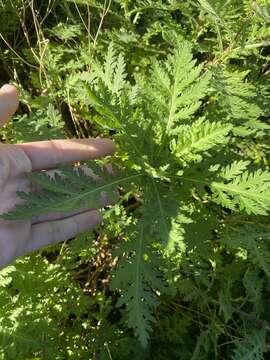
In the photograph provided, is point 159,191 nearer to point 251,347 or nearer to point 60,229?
point 60,229

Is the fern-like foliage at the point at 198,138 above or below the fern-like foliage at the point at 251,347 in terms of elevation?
above

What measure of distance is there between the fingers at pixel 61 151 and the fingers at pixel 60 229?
10.8 inches

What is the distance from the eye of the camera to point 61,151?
2.18 m

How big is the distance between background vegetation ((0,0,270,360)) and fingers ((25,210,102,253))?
0.11m

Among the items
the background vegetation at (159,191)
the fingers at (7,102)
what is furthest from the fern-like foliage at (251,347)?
the fingers at (7,102)

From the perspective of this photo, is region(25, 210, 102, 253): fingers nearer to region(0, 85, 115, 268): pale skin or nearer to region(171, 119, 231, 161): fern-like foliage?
region(0, 85, 115, 268): pale skin

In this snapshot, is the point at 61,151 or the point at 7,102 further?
the point at 61,151

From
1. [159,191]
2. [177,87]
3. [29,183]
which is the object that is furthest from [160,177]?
[29,183]

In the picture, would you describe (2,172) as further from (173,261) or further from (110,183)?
(173,261)

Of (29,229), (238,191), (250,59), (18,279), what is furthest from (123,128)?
(250,59)

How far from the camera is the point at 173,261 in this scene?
7.62 feet

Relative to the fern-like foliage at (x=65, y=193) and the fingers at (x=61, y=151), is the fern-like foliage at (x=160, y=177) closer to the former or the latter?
the fern-like foliage at (x=65, y=193)

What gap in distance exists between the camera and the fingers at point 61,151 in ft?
7.11

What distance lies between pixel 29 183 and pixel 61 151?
210mm
